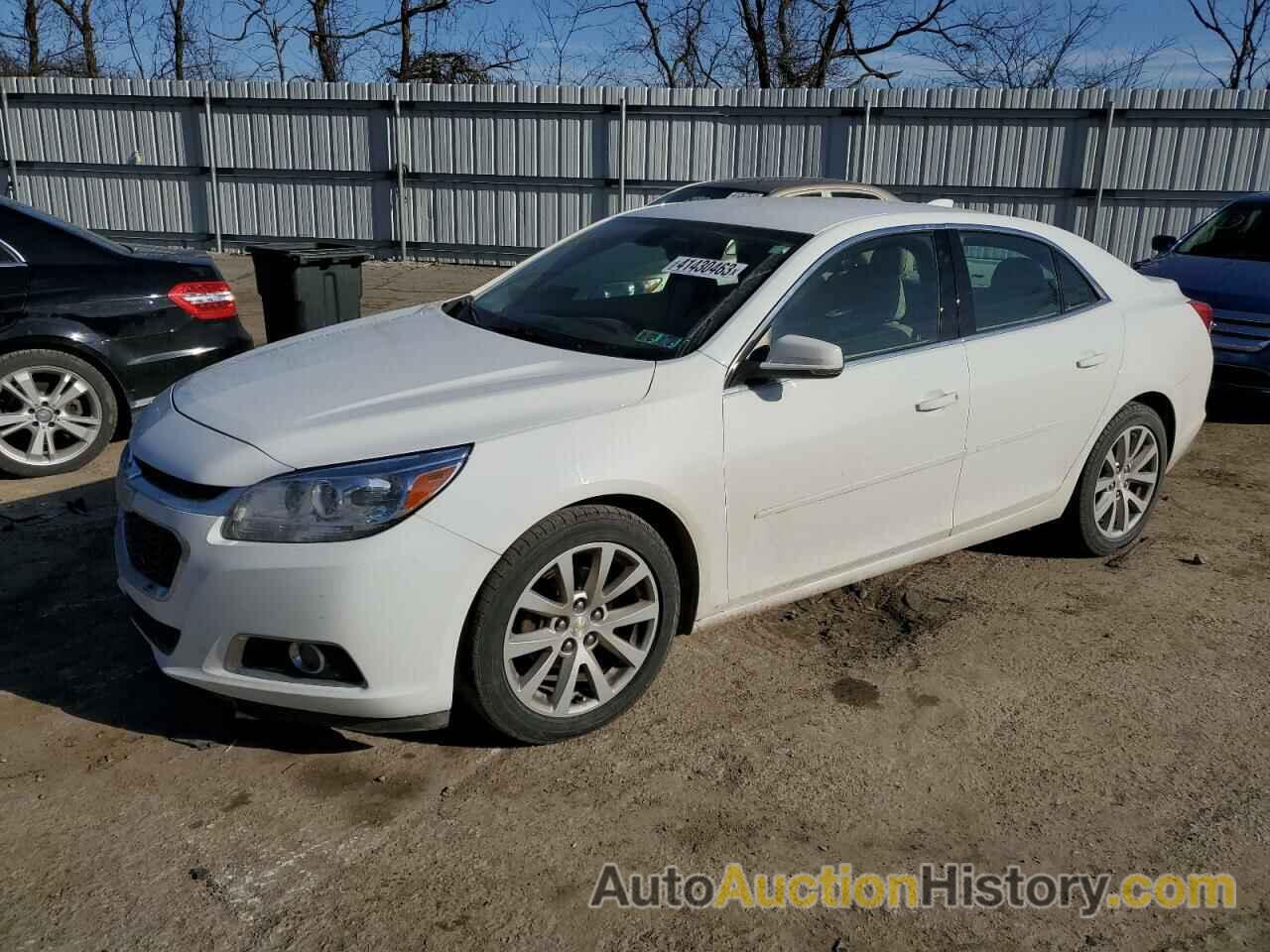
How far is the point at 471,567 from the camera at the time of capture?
121 inches

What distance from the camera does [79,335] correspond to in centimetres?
594

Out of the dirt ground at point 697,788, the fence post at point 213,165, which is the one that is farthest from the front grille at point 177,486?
the fence post at point 213,165

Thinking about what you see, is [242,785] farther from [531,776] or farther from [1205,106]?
[1205,106]

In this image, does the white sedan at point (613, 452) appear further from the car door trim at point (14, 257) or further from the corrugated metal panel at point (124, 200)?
the corrugated metal panel at point (124, 200)

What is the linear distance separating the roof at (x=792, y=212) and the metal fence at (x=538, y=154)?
11.4 meters

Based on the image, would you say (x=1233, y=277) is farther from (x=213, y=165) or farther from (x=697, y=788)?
(x=213, y=165)

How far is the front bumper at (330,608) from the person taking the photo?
9.77 ft

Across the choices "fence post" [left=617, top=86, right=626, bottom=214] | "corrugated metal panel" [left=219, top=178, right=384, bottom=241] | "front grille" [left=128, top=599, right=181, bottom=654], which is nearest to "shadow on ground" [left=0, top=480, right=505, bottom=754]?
"front grille" [left=128, top=599, right=181, bottom=654]

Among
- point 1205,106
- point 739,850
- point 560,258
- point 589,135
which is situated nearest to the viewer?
point 739,850

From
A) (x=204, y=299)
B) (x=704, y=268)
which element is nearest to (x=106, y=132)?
(x=204, y=299)

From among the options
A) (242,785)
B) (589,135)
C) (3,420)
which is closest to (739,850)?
(242,785)

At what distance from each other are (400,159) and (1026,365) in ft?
43.5

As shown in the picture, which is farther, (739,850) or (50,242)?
(50,242)

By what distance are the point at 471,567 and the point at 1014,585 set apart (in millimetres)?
2766
